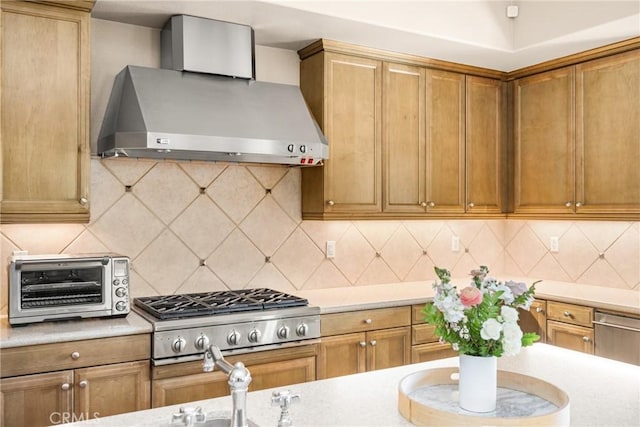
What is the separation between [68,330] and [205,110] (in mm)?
1261

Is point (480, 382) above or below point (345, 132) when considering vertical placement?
below

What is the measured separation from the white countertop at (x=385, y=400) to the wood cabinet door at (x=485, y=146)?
2.16 meters

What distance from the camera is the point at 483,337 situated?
1.34 meters

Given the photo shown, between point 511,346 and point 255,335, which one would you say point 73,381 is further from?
point 511,346

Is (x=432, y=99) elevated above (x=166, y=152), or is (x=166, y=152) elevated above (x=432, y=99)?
(x=432, y=99)

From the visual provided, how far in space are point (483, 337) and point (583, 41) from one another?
2782 millimetres

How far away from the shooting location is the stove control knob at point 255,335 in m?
2.79

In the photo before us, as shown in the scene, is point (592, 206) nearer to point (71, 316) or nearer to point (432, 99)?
point (432, 99)

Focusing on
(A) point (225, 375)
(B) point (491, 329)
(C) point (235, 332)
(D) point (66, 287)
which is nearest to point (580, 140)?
(C) point (235, 332)

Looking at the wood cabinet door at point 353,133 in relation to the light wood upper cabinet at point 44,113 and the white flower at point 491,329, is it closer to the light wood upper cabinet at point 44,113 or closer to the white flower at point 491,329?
the light wood upper cabinet at point 44,113

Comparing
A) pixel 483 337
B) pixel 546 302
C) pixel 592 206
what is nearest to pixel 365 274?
pixel 546 302

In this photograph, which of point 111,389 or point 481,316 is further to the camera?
point 111,389

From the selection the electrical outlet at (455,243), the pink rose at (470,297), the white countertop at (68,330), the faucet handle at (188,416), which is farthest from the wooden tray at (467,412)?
the electrical outlet at (455,243)

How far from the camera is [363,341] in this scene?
316 cm
